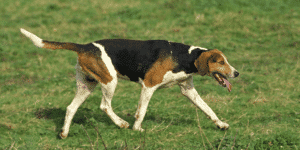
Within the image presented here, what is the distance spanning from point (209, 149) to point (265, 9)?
1119cm

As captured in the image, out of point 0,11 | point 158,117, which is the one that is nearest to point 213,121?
point 158,117

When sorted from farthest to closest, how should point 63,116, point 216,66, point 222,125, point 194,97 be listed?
point 63,116
point 194,97
point 222,125
point 216,66

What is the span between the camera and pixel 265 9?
1468 centimetres

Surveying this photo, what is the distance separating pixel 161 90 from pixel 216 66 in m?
3.35

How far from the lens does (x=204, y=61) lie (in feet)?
18.0

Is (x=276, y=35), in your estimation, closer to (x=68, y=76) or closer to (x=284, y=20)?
(x=284, y=20)

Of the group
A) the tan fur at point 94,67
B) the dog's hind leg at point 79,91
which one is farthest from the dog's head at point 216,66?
the dog's hind leg at point 79,91

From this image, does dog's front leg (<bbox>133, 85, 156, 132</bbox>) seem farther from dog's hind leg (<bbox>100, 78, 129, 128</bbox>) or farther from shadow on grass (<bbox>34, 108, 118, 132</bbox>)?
shadow on grass (<bbox>34, 108, 118, 132</bbox>)

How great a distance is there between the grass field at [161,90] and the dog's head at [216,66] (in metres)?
0.94

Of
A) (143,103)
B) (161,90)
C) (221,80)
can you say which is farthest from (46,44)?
(161,90)

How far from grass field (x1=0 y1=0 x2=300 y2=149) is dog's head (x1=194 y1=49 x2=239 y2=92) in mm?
940

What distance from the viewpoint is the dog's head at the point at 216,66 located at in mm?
5449

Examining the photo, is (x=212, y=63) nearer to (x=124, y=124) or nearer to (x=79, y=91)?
(x=124, y=124)

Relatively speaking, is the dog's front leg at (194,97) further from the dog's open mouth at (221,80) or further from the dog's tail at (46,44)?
the dog's tail at (46,44)
